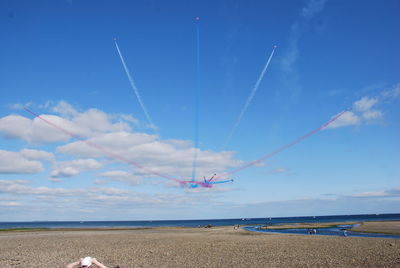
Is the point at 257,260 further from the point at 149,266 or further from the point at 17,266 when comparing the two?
the point at 17,266

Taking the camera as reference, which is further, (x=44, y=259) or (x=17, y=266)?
(x=44, y=259)

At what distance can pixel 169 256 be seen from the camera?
2573 centimetres

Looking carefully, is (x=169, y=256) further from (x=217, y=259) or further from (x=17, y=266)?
(x=17, y=266)

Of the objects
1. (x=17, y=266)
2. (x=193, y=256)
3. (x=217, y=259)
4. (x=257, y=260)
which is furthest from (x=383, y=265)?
(x=17, y=266)

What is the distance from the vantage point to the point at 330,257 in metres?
23.8

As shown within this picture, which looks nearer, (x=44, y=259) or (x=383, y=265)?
(x=383, y=265)

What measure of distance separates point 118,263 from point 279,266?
11611 millimetres

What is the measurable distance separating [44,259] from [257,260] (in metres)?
17.1

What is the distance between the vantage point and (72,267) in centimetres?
1642

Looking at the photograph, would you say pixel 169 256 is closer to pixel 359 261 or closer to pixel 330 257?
pixel 330 257

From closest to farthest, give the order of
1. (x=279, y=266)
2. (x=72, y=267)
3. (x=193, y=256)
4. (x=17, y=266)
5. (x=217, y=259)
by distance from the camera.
Answer: (x=72, y=267) → (x=279, y=266) → (x=17, y=266) → (x=217, y=259) → (x=193, y=256)

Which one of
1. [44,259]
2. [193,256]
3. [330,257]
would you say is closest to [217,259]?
[193,256]

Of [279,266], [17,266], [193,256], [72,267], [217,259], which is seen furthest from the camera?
[193,256]

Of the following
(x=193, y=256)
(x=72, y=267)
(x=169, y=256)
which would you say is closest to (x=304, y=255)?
(x=193, y=256)
